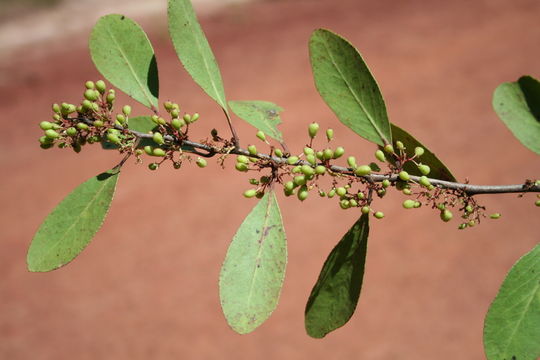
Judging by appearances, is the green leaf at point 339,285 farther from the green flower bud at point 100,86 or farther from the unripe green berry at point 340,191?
the green flower bud at point 100,86

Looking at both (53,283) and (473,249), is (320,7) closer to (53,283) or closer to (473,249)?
(473,249)

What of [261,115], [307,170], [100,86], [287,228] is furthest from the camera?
[287,228]

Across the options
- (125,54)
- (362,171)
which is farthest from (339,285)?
(125,54)

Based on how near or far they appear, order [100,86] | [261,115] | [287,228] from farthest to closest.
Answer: [287,228], [261,115], [100,86]

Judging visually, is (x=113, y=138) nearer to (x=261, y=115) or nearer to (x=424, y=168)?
(x=261, y=115)

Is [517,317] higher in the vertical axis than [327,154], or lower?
lower

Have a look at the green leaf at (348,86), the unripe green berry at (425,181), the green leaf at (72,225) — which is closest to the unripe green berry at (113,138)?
the green leaf at (72,225)
